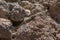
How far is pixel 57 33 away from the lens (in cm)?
99

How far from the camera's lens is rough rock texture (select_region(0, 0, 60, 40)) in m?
1.00

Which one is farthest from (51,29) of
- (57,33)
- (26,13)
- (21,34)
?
(26,13)

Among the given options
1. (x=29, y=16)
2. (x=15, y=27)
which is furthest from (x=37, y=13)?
(x=15, y=27)

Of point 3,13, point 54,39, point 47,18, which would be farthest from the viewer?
point 3,13

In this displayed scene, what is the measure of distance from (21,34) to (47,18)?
0.20 meters

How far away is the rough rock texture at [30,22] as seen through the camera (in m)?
1.00

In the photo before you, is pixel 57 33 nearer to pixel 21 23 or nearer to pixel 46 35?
pixel 46 35

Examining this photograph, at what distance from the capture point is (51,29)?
3.32 feet

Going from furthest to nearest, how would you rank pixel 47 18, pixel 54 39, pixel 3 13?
pixel 3 13
pixel 47 18
pixel 54 39

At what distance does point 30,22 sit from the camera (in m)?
1.09

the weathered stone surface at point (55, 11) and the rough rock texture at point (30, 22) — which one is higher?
the weathered stone surface at point (55, 11)

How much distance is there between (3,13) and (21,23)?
0.15m

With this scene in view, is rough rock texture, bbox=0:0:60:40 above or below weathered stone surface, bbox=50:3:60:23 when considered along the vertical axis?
below

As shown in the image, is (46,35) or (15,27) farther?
(15,27)
